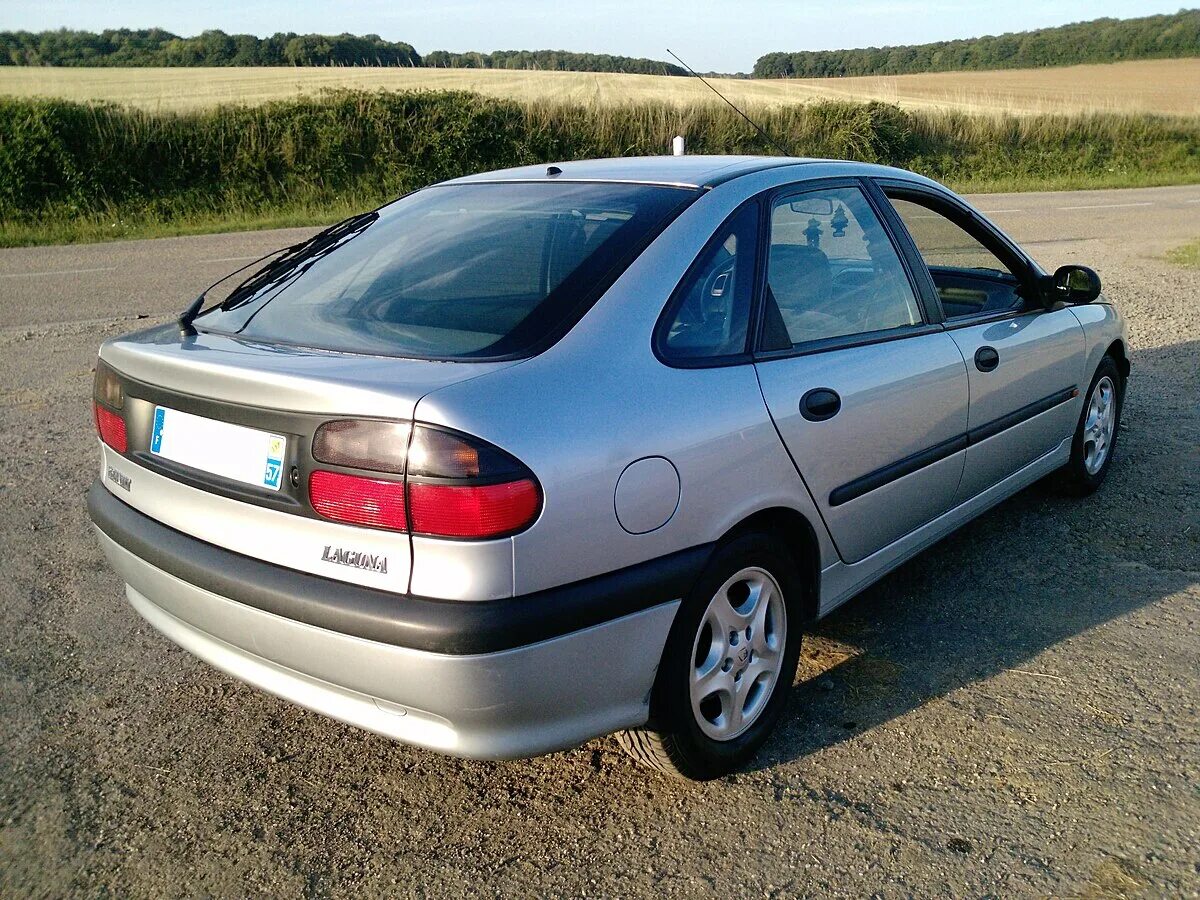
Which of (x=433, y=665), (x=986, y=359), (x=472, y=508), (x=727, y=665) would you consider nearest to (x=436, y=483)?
(x=472, y=508)

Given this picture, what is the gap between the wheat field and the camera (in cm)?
2153

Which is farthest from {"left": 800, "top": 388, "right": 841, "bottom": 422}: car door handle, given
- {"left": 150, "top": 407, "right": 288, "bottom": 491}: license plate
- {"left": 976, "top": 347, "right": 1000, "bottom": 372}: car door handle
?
{"left": 150, "top": 407, "right": 288, "bottom": 491}: license plate

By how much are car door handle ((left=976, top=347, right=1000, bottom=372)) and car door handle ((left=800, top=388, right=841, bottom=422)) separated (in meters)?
1.00

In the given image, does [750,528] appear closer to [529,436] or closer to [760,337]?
[760,337]

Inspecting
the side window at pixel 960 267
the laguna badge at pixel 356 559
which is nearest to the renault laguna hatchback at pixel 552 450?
the laguna badge at pixel 356 559

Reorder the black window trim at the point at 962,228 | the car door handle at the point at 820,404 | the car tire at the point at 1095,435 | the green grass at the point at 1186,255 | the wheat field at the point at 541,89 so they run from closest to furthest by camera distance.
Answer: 1. the car door handle at the point at 820,404
2. the black window trim at the point at 962,228
3. the car tire at the point at 1095,435
4. the green grass at the point at 1186,255
5. the wheat field at the point at 541,89

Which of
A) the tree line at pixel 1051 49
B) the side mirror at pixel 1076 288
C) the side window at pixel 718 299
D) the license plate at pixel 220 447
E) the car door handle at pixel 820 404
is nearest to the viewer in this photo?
the license plate at pixel 220 447

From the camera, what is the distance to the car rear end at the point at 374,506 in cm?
220

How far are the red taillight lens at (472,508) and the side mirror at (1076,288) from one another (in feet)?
10.0

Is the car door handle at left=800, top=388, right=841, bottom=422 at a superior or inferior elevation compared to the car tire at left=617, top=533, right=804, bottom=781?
superior

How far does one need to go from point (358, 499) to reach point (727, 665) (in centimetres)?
111

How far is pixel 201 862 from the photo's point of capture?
2.49 m

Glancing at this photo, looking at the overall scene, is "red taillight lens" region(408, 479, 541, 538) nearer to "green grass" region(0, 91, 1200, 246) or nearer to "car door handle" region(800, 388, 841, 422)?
"car door handle" region(800, 388, 841, 422)

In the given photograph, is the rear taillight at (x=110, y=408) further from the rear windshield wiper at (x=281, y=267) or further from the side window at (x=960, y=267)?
the side window at (x=960, y=267)
